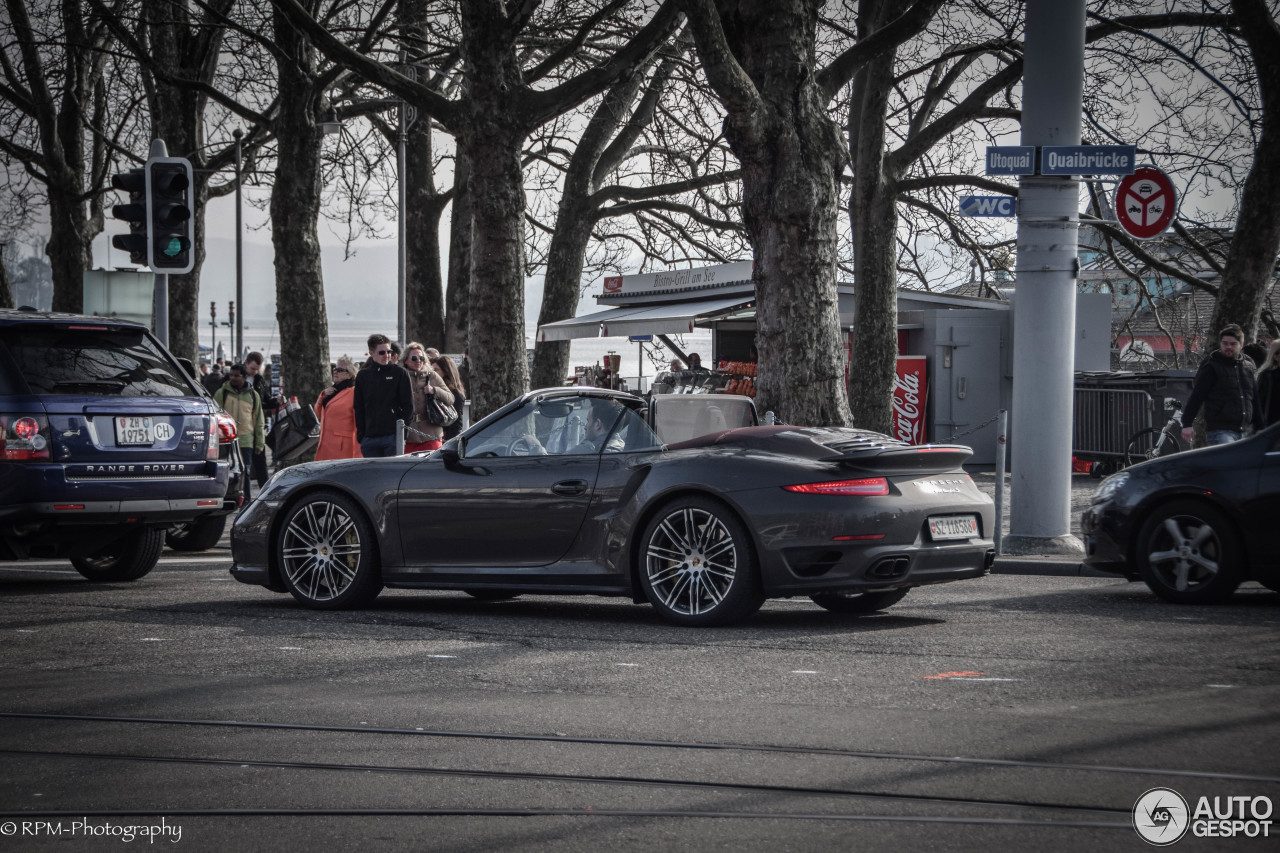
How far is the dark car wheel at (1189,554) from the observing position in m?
8.74

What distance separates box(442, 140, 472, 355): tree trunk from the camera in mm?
29297

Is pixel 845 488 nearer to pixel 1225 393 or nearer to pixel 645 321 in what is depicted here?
pixel 1225 393

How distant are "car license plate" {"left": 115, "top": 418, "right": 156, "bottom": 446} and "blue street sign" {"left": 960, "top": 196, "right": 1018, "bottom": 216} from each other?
21.8 feet

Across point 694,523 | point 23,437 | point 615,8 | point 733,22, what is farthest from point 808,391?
point 615,8

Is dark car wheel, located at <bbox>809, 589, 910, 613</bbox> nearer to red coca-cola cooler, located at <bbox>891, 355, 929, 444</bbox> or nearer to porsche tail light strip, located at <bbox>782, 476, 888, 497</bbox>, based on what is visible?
porsche tail light strip, located at <bbox>782, 476, 888, 497</bbox>

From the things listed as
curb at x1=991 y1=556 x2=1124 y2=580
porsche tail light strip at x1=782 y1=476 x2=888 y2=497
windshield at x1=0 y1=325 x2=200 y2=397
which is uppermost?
windshield at x1=0 y1=325 x2=200 y2=397

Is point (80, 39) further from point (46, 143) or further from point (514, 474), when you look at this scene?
point (514, 474)

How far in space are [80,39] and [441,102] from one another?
14.3 metres

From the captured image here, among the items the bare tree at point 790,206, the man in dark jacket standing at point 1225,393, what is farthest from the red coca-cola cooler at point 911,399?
the bare tree at point 790,206

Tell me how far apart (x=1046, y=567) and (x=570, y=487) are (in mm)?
4632

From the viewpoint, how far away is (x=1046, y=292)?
11.8 meters

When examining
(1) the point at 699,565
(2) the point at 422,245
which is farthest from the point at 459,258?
(1) the point at 699,565

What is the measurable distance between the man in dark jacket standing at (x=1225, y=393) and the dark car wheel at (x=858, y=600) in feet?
18.9

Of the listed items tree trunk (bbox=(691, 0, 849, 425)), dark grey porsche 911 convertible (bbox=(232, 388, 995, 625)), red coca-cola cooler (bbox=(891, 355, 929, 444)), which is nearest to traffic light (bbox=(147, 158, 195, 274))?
dark grey porsche 911 convertible (bbox=(232, 388, 995, 625))
